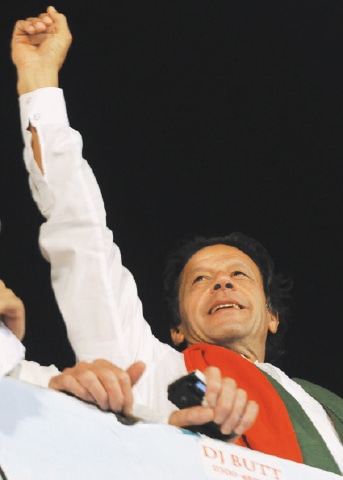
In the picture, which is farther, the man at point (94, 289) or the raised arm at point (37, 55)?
the raised arm at point (37, 55)

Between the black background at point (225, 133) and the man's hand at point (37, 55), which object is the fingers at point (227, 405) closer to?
the man's hand at point (37, 55)

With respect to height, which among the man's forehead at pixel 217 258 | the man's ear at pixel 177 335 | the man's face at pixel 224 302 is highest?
the man's forehead at pixel 217 258

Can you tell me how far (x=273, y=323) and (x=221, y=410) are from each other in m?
1.21

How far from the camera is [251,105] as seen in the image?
2.51m

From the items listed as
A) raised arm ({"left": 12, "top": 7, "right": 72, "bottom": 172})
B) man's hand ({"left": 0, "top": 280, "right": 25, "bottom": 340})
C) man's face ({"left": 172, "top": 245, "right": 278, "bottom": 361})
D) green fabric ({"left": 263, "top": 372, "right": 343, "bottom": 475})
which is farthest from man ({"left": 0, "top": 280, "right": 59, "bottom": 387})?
man's face ({"left": 172, "top": 245, "right": 278, "bottom": 361})

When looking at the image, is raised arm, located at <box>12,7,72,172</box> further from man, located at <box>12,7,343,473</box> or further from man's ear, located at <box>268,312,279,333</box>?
man's ear, located at <box>268,312,279,333</box>

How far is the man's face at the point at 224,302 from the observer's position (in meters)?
1.84

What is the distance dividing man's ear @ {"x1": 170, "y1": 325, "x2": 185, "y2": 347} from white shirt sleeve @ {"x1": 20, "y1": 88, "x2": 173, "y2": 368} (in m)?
0.55

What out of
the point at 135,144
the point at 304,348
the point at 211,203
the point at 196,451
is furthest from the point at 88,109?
the point at 196,451

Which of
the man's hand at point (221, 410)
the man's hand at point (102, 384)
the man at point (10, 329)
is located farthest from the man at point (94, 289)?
the man at point (10, 329)

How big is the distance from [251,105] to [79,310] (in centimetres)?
132

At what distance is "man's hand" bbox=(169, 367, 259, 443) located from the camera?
879 mm

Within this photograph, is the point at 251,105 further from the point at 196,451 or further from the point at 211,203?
the point at 196,451

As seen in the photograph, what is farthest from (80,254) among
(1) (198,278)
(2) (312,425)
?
(1) (198,278)
